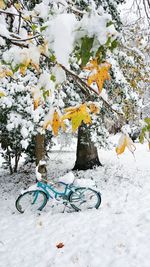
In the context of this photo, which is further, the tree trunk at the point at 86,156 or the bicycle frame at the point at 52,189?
the tree trunk at the point at 86,156

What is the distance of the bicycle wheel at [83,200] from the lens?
22.9 ft

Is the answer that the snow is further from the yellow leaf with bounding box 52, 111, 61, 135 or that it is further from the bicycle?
the bicycle

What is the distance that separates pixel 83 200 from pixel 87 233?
140cm

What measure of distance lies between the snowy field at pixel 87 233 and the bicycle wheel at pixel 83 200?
0.18 meters

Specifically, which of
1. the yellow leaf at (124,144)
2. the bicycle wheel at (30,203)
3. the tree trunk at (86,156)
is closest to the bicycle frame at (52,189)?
the bicycle wheel at (30,203)

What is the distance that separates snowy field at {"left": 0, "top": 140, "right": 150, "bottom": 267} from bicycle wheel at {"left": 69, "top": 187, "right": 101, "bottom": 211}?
0.18 m

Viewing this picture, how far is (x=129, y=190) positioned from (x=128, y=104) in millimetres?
2379

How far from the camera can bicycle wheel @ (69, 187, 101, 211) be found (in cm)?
699

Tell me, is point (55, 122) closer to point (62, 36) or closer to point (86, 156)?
point (62, 36)

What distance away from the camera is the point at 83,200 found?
7.11 meters

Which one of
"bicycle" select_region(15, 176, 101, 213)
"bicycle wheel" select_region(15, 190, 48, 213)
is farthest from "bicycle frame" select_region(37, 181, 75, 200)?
"bicycle wheel" select_region(15, 190, 48, 213)

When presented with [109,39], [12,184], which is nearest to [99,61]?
[109,39]

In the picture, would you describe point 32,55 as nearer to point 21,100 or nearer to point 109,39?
point 109,39

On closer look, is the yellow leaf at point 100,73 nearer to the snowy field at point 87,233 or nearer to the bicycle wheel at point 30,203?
the snowy field at point 87,233
